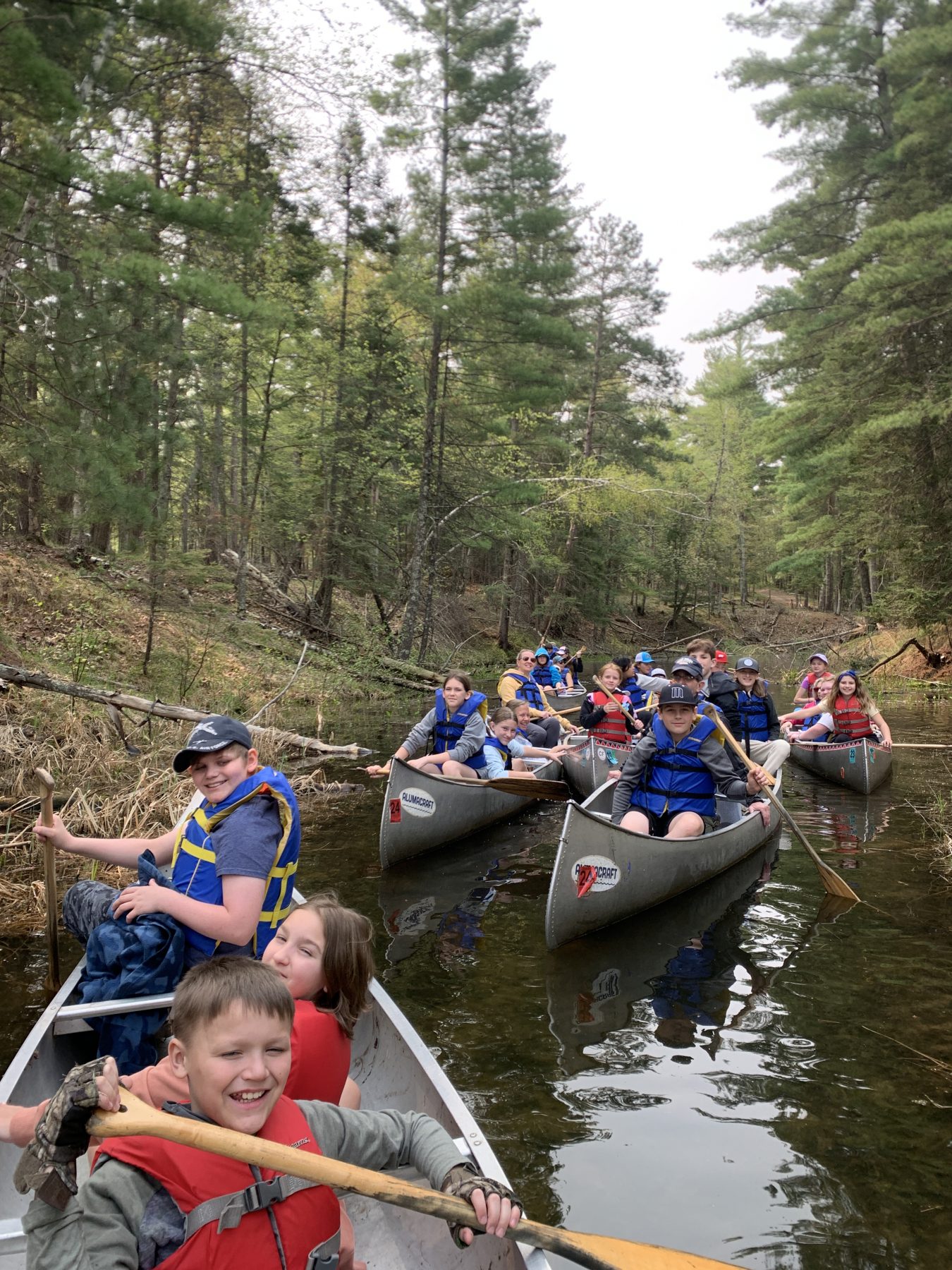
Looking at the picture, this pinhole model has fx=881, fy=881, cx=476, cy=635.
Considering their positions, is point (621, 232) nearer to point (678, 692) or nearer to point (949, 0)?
point (949, 0)

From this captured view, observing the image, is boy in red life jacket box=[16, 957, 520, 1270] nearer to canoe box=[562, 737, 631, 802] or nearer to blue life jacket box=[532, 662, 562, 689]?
canoe box=[562, 737, 631, 802]

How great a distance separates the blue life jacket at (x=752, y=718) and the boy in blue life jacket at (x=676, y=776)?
2.98m

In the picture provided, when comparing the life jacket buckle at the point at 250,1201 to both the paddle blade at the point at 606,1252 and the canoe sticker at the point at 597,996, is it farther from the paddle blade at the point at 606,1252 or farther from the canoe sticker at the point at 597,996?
the canoe sticker at the point at 597,996

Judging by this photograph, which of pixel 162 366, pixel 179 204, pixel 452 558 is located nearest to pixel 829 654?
pixel 452 558

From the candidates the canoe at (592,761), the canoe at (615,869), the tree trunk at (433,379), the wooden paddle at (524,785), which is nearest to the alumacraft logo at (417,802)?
the wooden paddle at (524,785)

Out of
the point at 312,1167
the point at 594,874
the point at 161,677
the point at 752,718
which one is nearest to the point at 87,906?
the point at 312,1167

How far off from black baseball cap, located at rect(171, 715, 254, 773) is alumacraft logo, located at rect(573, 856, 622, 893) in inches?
112

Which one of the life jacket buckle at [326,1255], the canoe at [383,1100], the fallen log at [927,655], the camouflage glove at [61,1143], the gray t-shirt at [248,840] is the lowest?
the canoe at [383,1100]

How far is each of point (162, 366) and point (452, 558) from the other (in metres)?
12.1

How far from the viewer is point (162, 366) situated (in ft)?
35.3

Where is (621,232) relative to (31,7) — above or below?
above

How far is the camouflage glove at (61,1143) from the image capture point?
58.9 inches

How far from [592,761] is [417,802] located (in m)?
3.02

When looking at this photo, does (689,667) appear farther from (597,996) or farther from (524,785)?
(597,996)
